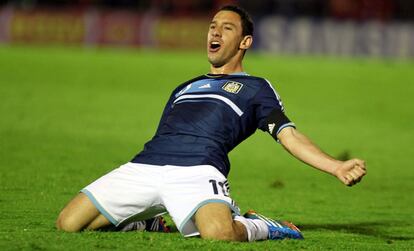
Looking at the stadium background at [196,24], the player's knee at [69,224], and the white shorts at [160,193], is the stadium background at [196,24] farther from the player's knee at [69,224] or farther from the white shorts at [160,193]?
the player's knee at [69,224]

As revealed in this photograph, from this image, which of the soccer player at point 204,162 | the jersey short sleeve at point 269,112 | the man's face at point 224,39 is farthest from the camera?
the man's face at point 224,39

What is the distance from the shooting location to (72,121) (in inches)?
715

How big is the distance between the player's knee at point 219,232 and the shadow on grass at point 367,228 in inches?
64.5

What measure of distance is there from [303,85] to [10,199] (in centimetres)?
1470

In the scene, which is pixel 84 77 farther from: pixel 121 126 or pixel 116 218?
pixel 116 218

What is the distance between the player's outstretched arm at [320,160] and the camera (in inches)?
292

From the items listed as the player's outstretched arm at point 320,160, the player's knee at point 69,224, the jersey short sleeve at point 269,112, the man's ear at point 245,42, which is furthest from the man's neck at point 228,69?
the player's knee at point 69,224

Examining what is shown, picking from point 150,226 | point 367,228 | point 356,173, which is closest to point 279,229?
point 150,226

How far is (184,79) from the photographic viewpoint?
79.6ft

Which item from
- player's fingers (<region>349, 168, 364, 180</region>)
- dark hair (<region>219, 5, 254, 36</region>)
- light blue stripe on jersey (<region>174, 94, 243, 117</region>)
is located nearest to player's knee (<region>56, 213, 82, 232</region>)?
light blue stripe on jersey (<region>174, 94, 243, 117</region>)

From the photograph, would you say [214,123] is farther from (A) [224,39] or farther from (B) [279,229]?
(B) [279,229]

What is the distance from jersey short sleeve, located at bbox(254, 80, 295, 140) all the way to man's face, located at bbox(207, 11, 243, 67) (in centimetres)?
42

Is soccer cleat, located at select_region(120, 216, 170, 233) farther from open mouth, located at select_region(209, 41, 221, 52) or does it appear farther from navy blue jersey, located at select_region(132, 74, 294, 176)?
open mouth, located at select_region(209, 41, 221, 52)

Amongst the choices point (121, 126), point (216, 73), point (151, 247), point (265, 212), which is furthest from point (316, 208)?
point (121, 126)
